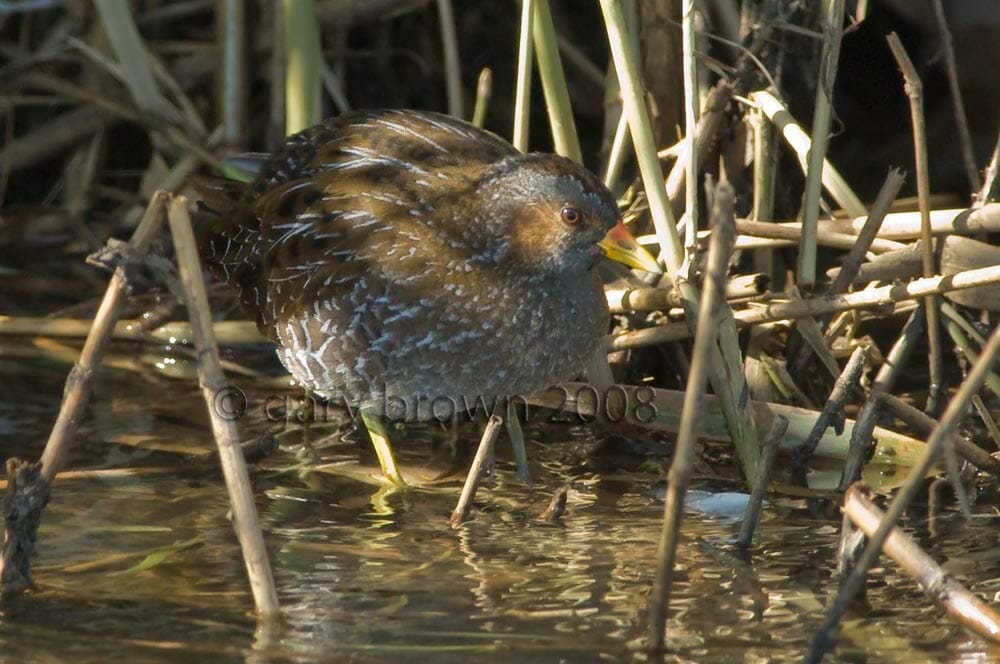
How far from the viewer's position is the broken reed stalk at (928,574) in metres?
2.49

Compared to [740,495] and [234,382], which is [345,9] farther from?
[740,495]

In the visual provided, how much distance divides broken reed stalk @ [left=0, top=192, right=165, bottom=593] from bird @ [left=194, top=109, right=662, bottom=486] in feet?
3.28

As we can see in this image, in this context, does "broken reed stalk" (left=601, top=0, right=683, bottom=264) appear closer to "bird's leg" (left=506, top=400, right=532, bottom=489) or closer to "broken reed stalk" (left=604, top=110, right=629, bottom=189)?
"broken reed stalk" (left=604, top=110, right=629, bottom=189)

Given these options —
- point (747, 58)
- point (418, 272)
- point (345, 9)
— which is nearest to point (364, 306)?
point (418, 272)

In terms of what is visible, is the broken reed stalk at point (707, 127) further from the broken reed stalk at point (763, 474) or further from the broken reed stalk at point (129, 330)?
the broken reed stalk at point (129, 330)

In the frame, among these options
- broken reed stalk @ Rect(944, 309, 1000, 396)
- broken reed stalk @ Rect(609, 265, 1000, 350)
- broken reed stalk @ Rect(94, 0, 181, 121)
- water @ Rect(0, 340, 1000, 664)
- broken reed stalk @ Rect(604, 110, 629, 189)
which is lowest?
water @ Rect(0, 340, 1000, 664)

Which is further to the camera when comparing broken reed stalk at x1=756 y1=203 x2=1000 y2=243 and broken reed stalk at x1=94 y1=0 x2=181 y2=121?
broken reed stalk at x1=94 y1=0 x2=181 y2=121

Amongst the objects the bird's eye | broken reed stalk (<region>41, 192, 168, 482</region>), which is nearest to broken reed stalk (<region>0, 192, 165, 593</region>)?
broken reed stalk (<region>41, 192, 168, 482</region>)

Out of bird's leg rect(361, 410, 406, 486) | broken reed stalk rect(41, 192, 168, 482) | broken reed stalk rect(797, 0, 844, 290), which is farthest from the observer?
bird's leg rect(361, 410, 406, 486)

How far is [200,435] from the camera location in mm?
4055

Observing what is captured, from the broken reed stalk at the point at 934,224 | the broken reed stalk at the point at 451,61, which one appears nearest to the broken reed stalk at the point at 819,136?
the broken reed stalk at the point at 934,224

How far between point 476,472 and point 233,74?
87.5 inches

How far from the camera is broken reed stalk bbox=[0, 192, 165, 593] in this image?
2.46 meters

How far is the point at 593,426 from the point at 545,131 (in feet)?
5.77
